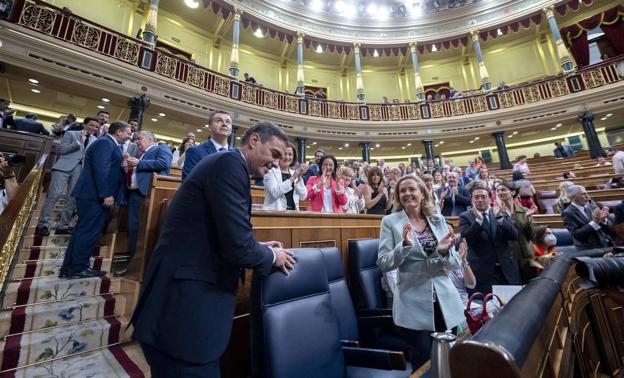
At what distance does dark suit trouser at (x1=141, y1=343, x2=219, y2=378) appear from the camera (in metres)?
0.84

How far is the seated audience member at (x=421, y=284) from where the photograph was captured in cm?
Result: 138

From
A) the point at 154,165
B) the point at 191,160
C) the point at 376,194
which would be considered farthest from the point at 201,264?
the point at 376,194

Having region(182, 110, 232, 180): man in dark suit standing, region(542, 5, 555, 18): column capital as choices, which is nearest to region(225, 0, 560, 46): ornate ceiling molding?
region(542, 5, 555, 18): column capital

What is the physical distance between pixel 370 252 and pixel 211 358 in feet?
4.20

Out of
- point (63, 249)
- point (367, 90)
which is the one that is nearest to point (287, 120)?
point (367, 90)

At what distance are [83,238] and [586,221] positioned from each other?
4607 millimetres

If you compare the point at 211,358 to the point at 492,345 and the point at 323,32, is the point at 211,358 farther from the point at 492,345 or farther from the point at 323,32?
the point at 323,32

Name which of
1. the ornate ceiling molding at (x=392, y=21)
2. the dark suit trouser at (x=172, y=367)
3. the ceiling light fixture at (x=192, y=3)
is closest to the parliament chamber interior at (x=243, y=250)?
the dark suit trouser at (x=172, y=367)

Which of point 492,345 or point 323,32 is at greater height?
point 323,32

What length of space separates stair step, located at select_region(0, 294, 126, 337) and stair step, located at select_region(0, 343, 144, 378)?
31 cm

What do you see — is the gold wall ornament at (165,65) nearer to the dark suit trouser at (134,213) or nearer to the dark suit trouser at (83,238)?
the dark suit trouser at (134,213)

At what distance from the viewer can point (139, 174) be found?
94.3 inches

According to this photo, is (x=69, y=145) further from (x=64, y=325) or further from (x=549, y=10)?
(x=549, y=10)

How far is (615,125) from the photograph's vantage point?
949cm
